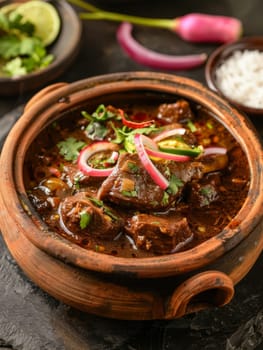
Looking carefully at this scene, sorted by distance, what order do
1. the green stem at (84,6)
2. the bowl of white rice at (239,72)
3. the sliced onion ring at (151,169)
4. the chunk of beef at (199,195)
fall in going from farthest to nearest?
the green stem at (84,6), the bowl of white rice at (239,72), the chunk of beef at (199,195), the sliced onion ring at (151,169)

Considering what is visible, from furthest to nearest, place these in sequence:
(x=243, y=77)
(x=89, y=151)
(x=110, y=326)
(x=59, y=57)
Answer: (x=59, y=57) < (x=243, y=77) < (x=89, y=151) < (x=110, y=326)

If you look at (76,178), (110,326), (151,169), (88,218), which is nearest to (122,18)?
→ (76,178)

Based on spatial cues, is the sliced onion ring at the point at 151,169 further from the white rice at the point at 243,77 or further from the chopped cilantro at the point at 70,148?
the white rice at the point at 243,77

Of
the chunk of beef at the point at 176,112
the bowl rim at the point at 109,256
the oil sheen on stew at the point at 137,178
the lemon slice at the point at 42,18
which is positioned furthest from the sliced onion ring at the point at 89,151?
the lemon slice at the point at 42,18

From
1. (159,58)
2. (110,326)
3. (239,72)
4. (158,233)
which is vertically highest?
(158,233)

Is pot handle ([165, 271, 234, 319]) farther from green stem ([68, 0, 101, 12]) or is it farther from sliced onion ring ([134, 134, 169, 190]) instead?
green stem ([68, 0, 101, 12])

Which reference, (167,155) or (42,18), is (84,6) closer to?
(42,18)

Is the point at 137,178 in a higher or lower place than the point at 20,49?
higher
